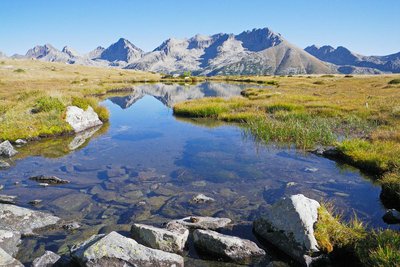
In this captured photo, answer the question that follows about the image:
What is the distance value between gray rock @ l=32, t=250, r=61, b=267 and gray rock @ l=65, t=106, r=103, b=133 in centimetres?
2396

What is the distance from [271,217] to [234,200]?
4.36 m

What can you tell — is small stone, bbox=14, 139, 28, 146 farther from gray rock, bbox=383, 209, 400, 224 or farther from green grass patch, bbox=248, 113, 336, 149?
gray rock, bbox=383, 209, 400, 224

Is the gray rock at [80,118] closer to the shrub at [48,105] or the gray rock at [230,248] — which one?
the shrub at [48,105]

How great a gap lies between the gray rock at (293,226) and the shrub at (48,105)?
27.9 m

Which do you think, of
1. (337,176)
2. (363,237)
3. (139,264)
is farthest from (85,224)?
(337,176)

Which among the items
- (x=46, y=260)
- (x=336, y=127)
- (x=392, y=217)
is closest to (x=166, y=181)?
(x=46, y=260)

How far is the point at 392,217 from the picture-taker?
14.4 m

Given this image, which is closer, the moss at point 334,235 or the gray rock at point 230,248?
the moss at point 334,235

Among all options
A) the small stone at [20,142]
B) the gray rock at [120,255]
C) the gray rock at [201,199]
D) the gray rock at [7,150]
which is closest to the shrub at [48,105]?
the small stone at [20,142]

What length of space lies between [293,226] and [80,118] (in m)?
28.9

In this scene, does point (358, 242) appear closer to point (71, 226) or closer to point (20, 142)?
point (71, 226)

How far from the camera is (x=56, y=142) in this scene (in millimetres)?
30016

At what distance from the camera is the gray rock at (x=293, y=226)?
37.8 feet

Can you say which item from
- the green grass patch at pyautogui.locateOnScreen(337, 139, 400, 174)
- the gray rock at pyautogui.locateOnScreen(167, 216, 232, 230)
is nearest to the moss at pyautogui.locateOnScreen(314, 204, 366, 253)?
the gray rock at pyautogui.locateOnScreen(167, 216, 232, 230)
